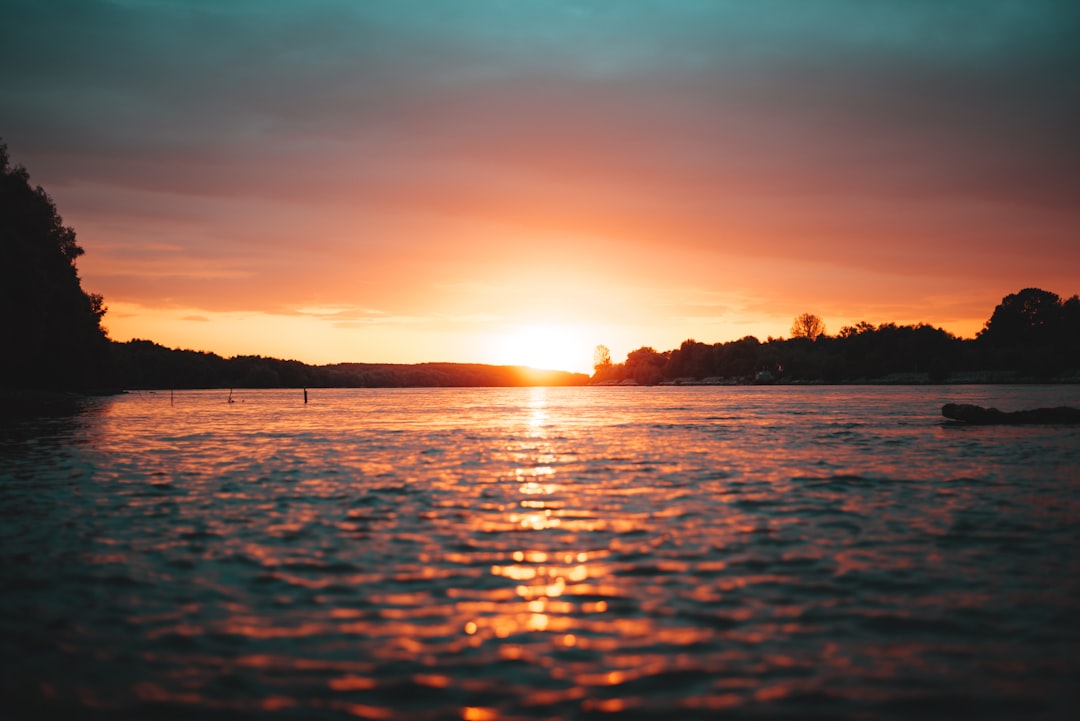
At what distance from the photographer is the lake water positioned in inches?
323

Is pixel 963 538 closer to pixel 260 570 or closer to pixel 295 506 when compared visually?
pixel 260 570

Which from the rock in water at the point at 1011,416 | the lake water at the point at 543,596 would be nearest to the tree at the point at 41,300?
the lake water at the point at 543,596

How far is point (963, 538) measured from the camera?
54.4 feet

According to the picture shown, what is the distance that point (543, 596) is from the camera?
12.0 meters

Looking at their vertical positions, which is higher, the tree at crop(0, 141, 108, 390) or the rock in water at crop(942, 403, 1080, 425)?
the tree at crop(0, 141, 108, 390)

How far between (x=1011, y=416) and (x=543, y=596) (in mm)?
60582

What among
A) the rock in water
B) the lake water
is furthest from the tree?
the rock in water

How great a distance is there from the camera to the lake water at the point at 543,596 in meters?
8.20

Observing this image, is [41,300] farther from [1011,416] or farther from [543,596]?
[1011,416]

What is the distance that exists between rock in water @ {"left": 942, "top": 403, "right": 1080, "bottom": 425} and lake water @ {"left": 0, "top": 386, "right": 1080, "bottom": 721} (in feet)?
114

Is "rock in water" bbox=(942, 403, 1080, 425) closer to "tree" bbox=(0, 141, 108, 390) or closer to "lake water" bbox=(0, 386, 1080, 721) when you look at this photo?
"lake water" bbox=(0, 386, 1080, 721)

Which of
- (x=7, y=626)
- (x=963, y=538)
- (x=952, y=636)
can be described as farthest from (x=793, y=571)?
(x=7, y=626)

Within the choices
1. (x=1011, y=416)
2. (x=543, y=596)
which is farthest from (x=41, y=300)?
(x=1011, y=416)

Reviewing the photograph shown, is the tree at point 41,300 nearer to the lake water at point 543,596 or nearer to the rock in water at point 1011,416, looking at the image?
the lake water at point 543,596
